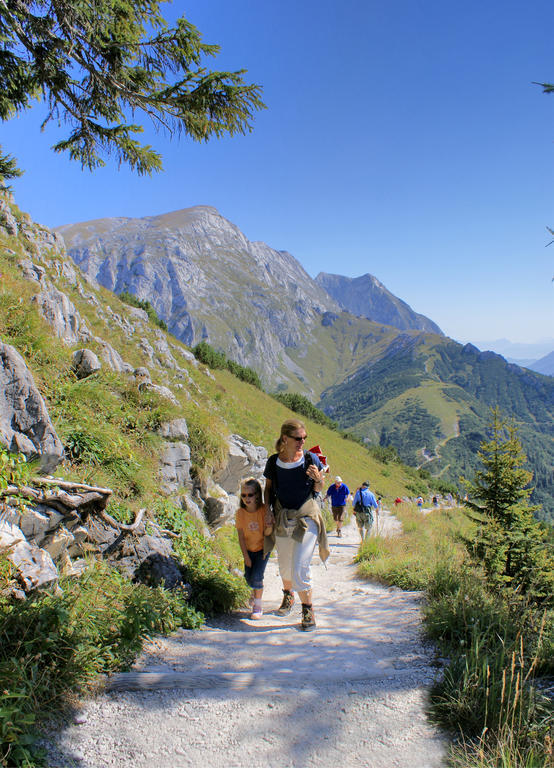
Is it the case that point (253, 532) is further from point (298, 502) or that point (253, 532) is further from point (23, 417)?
→ point (23, 417)

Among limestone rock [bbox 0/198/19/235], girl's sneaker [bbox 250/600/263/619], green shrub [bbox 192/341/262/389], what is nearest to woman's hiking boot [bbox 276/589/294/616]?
girl's sneaker [bbox 250/600/263/619]

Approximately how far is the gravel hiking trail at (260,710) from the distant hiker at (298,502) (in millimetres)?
748

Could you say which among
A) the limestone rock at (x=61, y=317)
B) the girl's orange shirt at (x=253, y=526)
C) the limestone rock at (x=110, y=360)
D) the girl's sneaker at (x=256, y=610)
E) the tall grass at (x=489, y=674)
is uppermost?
the limestone rock at (x=61, y=317)

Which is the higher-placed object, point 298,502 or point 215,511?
point 298,502

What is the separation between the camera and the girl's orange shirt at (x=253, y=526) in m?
5.27

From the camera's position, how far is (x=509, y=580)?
6207 millimetres

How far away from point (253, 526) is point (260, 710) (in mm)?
2521

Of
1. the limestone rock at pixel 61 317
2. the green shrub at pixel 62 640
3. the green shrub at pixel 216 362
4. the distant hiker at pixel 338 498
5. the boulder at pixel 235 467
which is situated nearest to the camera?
the green shrub at pixel 62 640

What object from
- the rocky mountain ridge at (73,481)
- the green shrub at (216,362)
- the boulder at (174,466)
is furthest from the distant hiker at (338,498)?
the green shrub at (216,362)

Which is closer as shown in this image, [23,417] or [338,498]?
[23,417]

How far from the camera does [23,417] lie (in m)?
4.45

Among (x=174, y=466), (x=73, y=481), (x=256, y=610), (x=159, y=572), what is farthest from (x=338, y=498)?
(x=73, y=481)

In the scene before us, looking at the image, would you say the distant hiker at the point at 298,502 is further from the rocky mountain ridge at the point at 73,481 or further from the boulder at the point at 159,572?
the rocky mountain ridge at the point at 73,481

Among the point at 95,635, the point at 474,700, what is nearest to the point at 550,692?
the point at 474,700
